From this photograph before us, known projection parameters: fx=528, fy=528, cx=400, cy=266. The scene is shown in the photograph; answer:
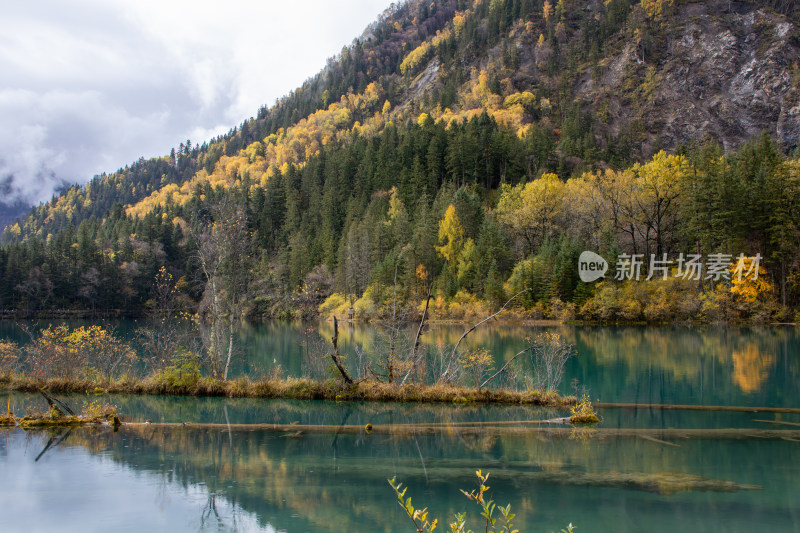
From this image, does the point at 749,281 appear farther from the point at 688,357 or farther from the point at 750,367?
the point at 750,367

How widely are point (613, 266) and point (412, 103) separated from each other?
108 metres

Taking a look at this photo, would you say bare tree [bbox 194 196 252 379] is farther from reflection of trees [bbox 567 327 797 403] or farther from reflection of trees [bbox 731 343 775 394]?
reflection of trees [bbox 731 343 775 394]

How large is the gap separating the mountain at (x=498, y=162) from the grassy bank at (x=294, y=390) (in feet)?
25.4

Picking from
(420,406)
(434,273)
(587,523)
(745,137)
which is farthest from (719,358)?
(745,137)

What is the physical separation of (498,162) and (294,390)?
77.2m

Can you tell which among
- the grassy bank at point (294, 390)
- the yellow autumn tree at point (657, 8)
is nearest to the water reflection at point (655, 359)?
the grassy bank at point (294, 390)

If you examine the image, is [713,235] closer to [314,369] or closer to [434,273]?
[434,273]

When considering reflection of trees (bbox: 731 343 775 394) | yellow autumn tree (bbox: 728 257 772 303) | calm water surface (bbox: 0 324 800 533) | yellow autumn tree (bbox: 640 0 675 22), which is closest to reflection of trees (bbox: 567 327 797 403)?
reflection of trees (bbox: 731 343 775 394)

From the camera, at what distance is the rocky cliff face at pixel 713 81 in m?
109

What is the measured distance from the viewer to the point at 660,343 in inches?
1556

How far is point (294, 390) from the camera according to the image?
20.4m

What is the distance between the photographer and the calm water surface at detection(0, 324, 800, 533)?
9969mm

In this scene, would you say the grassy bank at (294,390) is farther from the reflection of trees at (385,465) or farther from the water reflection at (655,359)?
the reflection of trees at (385,465)

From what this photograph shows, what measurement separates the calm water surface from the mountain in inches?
443
